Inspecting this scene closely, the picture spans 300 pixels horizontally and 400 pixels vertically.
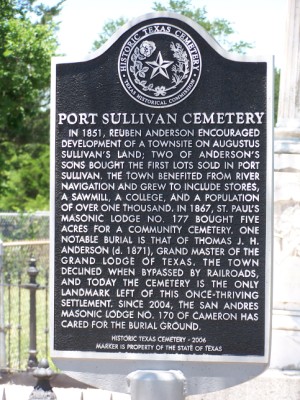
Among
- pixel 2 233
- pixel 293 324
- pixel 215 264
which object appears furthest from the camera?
pixel 2 233

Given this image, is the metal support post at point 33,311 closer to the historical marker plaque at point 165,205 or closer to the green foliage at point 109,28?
the historical marker plaque at point 165,205

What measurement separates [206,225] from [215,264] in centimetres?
27

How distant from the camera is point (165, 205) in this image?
6.07m

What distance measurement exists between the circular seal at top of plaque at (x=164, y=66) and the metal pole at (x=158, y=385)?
6.00ft

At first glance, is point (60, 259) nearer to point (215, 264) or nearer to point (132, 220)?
point (132, 220)

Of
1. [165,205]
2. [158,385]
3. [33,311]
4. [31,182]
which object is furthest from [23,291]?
[31,182]

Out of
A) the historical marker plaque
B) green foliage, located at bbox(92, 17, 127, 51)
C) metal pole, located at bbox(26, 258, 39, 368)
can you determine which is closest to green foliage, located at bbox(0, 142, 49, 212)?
green foliage, located at bbox(92, 17, 127, 51)

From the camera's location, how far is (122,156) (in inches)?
242

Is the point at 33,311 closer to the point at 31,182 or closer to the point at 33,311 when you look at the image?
the point at 33,311

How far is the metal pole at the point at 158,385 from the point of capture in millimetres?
→ 6035

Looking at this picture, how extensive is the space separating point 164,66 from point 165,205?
948 millimetres

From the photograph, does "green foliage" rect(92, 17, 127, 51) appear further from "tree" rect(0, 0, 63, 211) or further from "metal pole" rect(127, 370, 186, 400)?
"metal pole" rect(127, 370, 186, 400)

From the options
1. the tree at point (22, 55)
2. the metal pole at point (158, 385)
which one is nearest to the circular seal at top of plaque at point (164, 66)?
the metal pole at point (158, 385)

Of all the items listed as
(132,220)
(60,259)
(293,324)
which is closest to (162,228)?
(132,220)
